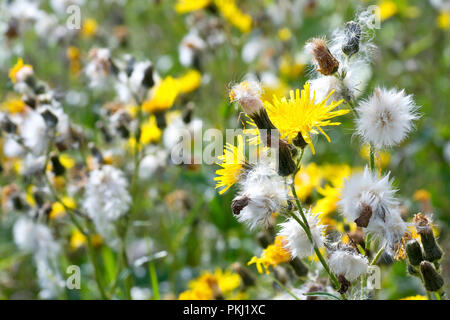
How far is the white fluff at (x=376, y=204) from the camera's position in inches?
46.2

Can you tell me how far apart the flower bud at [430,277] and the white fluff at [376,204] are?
11cm

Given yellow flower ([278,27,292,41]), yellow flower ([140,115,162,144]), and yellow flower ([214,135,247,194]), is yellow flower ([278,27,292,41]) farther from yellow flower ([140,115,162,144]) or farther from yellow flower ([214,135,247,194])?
yellow flower ([214,135,247,194])

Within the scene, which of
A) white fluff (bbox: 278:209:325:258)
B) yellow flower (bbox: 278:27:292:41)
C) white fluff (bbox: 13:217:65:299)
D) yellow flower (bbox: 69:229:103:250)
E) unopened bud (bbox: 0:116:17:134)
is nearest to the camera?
white fluff (bbox: 278:209:325:258)

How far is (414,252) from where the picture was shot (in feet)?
4.16

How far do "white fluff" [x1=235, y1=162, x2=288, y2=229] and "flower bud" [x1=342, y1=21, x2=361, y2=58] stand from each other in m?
0.35

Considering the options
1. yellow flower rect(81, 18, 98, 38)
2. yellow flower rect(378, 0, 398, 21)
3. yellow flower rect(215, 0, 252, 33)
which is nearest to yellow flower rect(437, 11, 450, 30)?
yellow flower rect(378, 0, 398, 21)

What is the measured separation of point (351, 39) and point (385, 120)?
0.22 metres

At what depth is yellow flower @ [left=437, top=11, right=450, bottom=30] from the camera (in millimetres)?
3645

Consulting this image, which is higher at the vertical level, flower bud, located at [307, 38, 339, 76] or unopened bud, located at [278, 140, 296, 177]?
flower bud, located at [307, 38, 339, 76]

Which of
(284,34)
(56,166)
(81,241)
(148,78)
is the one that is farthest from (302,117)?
(284,34)

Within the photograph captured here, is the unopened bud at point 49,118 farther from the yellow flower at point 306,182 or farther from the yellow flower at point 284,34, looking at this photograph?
the yellow flower at point 284,34

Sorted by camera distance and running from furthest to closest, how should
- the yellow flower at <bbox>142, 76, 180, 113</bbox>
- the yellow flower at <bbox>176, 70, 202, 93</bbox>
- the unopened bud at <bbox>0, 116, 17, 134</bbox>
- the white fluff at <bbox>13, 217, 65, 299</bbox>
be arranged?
the yellow flower at <bbox>176, 70, 202, 93</bbox>, the yellow flower at <bbox>142, 76, 180, 113</bbox>, the white fluff at <bbox>13, 217, 65, 299</bbox>, the unopened bud at <bbox>0, 116, 17, 134</bbox>

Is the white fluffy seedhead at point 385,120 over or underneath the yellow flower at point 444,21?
underneath

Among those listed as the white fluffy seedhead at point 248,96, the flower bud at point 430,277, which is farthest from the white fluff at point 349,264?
the white fluffy seedhead at point 248,96
